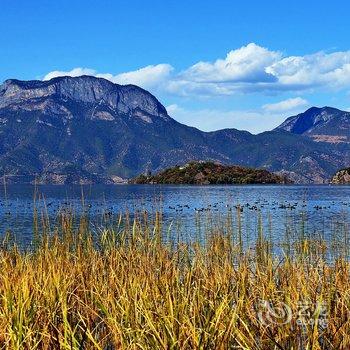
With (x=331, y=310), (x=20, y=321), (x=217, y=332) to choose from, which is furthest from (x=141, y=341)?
(x=331, y=310)

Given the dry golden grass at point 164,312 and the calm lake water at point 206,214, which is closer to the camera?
the dry golden grass at point 164,312

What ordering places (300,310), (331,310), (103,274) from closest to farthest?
(300,310) < (331,310) < (103,274)

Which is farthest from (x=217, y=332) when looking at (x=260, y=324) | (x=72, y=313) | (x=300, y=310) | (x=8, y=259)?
(x=8, y=259)

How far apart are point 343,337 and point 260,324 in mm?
1149

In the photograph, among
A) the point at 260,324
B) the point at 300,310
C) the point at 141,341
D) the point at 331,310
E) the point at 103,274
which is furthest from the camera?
the point at 103,274

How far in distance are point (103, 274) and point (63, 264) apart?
979 mm

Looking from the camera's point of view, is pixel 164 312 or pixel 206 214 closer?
pixel 164 312

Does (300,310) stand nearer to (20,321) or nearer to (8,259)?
(20,321)

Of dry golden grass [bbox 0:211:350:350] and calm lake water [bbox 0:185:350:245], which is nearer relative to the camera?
dry golden grass [bbox 0:211:350:350]

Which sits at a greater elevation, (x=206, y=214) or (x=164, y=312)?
(x=164, y=312)

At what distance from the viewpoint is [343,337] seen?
7480 millimetres

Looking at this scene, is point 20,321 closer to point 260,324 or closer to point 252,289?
point 260,324

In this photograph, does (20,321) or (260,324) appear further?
(260,324)

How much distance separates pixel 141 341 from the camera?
22.3ft
